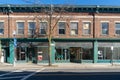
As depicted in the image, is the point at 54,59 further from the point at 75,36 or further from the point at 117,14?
the point at 117,14

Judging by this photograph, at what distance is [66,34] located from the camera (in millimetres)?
49625

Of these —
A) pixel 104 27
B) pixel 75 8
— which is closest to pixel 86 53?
pixel 104 27

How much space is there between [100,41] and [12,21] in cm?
1271

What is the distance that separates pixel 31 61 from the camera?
162ft

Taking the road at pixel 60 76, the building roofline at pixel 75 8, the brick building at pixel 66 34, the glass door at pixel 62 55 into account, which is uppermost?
the building roofline at pixel 75 8

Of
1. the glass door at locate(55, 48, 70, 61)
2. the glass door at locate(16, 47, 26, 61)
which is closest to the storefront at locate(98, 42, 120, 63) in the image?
the glass door at locate(55, 48, 70, 61)

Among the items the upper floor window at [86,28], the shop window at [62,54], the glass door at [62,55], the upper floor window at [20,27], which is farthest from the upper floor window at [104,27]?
the upper floor window at [20,27]

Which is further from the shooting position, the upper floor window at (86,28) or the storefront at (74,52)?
the storefront at (74,52)

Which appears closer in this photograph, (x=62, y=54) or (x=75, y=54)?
(x=62, y=54)

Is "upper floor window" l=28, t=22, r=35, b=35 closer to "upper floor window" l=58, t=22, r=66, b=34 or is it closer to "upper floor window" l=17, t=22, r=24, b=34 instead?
"upper floor window" l=17, t=22, r=24, b=34

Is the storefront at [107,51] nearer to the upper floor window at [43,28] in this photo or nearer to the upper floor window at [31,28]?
the upper floor window at [43,28]

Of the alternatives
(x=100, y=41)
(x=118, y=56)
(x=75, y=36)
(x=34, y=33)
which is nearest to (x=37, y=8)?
(x=34, y=33)

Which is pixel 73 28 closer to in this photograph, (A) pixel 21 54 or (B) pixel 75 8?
(B) pixel 75 8

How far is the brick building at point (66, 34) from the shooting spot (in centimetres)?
4894
